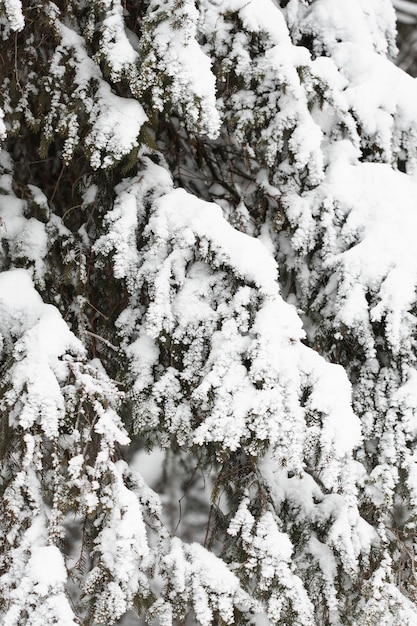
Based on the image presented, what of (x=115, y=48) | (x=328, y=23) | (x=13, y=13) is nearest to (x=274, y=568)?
(x=115, y=48)

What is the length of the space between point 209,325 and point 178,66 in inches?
43.5

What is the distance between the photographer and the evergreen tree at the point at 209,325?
102 inches

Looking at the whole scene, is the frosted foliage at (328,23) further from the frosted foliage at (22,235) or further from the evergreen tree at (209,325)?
the frosted foliage at (22,235)

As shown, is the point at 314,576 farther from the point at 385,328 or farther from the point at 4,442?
the point at 4,442

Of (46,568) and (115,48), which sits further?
(115,48)

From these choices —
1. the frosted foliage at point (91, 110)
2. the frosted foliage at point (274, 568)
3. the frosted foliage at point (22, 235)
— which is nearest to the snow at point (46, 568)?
the frosted foliage at point (274, 568)

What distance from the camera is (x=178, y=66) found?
8.93 feet

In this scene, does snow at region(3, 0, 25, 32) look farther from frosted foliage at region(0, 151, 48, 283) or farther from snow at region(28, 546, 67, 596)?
snow at region(28, 546, 67, 596)

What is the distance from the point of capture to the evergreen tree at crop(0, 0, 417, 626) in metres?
2.58

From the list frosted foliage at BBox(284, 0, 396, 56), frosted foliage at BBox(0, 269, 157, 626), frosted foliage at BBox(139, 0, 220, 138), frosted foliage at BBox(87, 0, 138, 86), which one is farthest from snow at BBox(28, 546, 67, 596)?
frosted foliage at BBox(284, 0, 396, 56)

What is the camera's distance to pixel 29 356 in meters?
2.59

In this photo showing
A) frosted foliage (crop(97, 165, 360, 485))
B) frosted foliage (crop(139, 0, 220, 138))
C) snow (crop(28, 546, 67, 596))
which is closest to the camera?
snow (crop(28, 546, 67, 596))

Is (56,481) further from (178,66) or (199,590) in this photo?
(178,66)

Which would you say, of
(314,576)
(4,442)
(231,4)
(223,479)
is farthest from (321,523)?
(231,4)
